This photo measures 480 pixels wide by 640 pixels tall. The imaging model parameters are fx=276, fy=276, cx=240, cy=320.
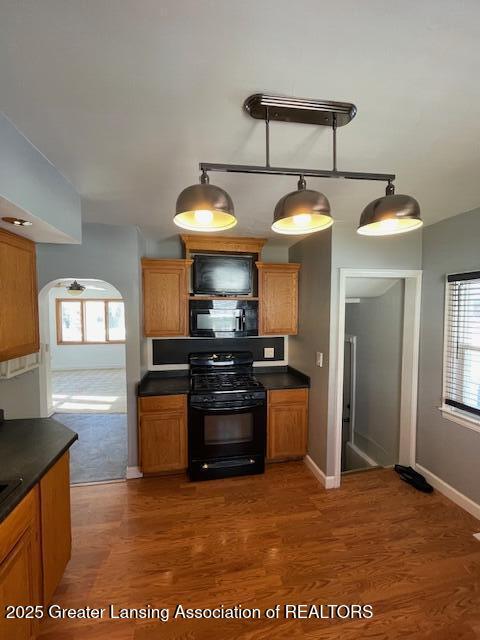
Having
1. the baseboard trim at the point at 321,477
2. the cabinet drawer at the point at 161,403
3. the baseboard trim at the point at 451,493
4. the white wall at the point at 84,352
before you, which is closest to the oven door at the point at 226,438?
the cabinet drawer at the point at 161,403

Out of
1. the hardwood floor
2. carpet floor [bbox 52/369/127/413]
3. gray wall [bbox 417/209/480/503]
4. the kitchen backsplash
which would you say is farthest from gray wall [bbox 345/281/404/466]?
carpet floor [bbox 52/369/127/413]

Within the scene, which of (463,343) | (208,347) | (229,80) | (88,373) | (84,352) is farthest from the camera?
(84,352)

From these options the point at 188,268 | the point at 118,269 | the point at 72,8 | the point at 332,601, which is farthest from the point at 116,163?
the point at 332,601

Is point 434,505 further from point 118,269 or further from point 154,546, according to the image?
point 118,269

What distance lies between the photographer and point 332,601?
62.7 inches

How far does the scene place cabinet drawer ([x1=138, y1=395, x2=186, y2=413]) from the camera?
2670 mm

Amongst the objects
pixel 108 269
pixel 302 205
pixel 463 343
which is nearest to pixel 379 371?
pixel 463 343

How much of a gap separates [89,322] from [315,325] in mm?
6740

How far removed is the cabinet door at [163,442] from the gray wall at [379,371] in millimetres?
2241

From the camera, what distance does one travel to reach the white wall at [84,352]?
23.9 feet

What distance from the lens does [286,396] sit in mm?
2947

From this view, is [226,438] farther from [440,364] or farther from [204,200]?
[204,200]

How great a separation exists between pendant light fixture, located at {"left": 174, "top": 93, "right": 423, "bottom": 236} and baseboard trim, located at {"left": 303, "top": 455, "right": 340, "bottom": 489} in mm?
2381

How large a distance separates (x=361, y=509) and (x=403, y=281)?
7.17 ft
